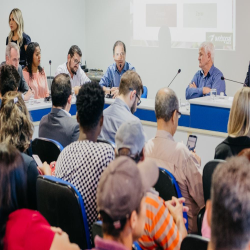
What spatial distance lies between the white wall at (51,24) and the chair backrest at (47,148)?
4551mm

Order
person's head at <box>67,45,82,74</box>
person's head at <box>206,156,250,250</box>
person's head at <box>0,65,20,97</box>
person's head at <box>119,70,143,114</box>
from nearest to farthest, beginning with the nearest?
person's head at <box>206,156,250,250</box> → person's head at <box>119,70,143,114</box> → person's head at <box>0,65,20,97</box> → person's head at <box>67,45,82,74</box>

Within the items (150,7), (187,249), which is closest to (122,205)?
(187,249)

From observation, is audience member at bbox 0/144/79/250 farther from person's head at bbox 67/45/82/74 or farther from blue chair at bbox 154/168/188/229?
person's head at bbox 67/45/82/74

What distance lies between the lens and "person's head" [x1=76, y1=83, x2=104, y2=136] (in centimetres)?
256

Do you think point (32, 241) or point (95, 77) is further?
point (95, 77)

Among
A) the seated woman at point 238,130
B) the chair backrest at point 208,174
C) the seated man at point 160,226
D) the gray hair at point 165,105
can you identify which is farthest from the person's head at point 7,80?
the seated man at point 160,226

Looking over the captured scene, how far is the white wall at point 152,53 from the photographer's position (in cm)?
664

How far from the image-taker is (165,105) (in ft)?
9.18

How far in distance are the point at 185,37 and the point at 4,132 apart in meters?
5.27

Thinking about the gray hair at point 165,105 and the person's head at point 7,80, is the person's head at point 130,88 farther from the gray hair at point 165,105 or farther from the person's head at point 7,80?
the person's head at point 7,80

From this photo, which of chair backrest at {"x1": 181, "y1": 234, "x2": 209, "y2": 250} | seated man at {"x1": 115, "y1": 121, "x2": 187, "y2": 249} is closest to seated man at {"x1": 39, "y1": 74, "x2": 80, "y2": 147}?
seated man at {"x1": 115, "y1": 121, "x2": 187, "y2": 249}

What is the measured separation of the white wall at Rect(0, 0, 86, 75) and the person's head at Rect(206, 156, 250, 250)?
21.6 ft

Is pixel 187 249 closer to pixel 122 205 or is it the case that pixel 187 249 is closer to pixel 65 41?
pixel 122 205

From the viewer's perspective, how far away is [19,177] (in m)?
1.66
